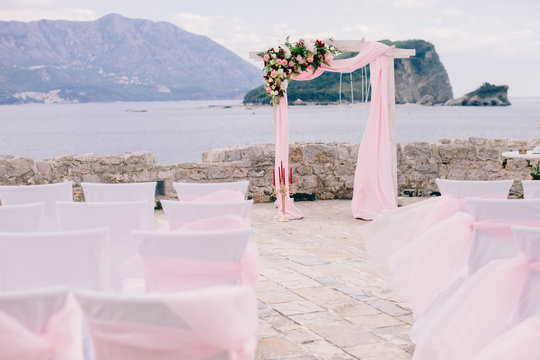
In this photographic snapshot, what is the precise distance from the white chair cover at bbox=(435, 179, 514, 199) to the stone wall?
4532mm

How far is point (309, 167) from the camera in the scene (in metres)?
8.54

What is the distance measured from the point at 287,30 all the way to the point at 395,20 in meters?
9.65

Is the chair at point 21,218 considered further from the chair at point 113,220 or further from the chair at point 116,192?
the chair at point 116,192

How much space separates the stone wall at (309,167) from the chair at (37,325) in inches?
252

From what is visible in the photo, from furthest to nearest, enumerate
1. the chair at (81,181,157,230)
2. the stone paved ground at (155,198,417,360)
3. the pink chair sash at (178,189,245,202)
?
the chair at (81,181,157,230), the pink chair sash at (178,189,245,202), the stone paved ground at (155,198,417,360)

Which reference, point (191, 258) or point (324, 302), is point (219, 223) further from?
point (324, 302)

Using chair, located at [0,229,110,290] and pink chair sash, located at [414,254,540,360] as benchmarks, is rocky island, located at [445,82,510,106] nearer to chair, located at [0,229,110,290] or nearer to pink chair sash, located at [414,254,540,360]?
pink chair sash, located at [414,254,540,360]

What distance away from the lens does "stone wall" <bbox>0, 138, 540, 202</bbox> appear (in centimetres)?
800

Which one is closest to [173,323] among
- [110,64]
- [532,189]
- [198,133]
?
[532,189]

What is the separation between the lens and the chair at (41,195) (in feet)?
15.3

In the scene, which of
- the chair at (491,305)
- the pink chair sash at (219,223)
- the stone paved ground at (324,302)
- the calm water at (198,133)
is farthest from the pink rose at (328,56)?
the calm water at (198,133)

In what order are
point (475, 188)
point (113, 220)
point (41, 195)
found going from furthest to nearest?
point (41, 195) → point (475, 188) → point (113, 220)

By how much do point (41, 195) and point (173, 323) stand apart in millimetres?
3458

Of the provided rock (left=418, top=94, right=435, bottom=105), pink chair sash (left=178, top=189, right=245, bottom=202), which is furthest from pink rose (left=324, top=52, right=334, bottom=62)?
rock (left=418, top=94, right=435, bottom=105)
